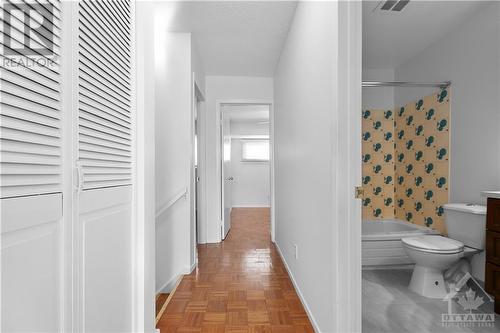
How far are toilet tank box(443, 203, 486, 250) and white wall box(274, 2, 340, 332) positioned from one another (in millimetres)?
1397

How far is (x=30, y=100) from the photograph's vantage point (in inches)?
32.0

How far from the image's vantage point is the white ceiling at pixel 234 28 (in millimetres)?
2434

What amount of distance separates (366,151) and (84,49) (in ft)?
11.4

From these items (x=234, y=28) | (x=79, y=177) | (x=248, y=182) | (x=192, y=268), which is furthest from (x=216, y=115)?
(x=248, y=182)

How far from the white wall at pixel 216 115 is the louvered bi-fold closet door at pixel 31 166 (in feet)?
10.5

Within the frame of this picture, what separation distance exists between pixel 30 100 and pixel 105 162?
447 mm

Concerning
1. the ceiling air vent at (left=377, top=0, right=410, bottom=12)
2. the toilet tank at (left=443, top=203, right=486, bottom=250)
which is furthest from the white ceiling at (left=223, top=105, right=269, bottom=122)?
the toilet tank at (left=443, top=203, right=486, bottom=250)

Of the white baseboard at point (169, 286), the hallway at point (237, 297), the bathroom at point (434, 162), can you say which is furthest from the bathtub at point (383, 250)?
the white baseboard at point (169, 286)

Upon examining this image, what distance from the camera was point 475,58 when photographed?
8.33ft

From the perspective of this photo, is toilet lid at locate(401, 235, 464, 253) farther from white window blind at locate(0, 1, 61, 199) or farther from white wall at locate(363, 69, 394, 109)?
white window blind at locate(0, 1, 61, 199)

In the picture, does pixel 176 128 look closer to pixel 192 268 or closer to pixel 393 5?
pixel 192 268

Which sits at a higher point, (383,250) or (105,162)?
(105,162)

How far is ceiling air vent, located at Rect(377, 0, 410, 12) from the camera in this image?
2.27 m

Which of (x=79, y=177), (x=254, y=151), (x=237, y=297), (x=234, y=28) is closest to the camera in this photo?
(x=79, y=177)
